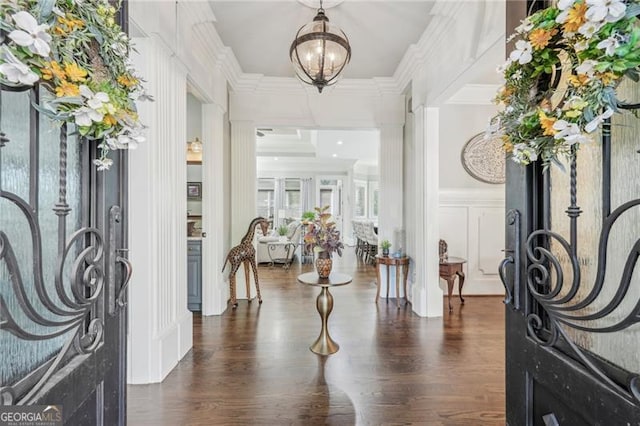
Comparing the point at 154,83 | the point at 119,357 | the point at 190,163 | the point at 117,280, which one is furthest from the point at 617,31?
the point at 190,163

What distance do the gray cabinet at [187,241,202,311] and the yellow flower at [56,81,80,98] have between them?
319 cm

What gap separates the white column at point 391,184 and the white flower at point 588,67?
3.76 metres

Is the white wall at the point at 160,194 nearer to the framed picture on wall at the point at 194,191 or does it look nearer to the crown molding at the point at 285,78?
the crown molding at the point at 285,78

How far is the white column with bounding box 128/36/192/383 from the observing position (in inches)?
86.8

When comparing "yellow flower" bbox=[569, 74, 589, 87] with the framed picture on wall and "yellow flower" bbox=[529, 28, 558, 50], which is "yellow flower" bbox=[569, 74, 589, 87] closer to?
"yellow flower" bbox=[529, 28, 558, 50]

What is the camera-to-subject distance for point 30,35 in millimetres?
621

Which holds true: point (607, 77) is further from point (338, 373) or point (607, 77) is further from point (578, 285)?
point (338, 373)

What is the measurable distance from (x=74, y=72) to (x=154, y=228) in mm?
1702

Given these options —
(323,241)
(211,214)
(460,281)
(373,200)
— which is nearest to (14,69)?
(323,241)

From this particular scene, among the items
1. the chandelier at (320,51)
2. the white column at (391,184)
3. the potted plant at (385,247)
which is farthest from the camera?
the white column at (391,184)

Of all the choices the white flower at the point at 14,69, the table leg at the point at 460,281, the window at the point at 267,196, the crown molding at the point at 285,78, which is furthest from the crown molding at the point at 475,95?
the window at the point at 267,196

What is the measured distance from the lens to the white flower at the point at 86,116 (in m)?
0.76

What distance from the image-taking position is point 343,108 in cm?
450

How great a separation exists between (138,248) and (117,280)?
4.16ft
